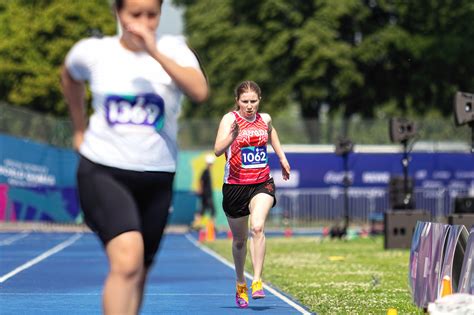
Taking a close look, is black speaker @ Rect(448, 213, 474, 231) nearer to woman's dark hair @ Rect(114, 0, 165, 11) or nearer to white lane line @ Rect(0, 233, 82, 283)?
Result: white lane line @ Rect(0, 233, 82, 283)

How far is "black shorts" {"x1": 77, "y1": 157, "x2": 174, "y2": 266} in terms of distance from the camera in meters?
6.59

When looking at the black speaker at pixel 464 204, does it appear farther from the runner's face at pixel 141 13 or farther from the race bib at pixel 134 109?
the runner's face at pixel 141 13

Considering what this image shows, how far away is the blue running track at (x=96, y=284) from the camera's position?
1226cm

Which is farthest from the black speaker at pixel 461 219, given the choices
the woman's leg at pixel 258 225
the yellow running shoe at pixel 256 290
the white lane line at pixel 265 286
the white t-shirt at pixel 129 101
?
the white t-shirt at pixel 129 101

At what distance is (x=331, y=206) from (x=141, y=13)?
36067 millimetres

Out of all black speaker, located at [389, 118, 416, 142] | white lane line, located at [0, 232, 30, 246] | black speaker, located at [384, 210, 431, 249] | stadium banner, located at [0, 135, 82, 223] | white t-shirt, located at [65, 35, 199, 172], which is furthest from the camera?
stadium banner, located at [0, 135, 82, 223]

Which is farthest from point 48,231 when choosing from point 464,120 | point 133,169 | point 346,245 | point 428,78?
point 133,169

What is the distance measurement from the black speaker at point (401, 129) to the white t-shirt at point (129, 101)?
64.8ft

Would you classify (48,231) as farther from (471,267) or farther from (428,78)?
(471,267)

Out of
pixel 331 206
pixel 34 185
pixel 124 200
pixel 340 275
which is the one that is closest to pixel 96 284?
pixel 340 275

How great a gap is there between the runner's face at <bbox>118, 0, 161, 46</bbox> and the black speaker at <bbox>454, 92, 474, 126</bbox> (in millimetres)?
13016

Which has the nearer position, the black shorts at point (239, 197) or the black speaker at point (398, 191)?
the black shorts at point (239, 197)

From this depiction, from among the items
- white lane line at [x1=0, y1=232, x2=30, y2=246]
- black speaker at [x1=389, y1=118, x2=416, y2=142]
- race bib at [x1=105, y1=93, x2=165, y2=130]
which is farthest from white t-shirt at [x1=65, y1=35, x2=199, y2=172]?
white lane line at [x1=0, y1=232, x2=30, y2=246]

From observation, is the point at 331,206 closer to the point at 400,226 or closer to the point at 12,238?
the point at 12,238
